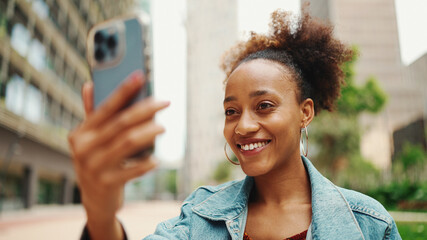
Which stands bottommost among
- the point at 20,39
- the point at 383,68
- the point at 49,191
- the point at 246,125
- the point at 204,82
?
the point at 49,191

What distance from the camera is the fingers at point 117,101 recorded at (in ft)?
2.61

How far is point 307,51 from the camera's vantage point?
85.0 inches

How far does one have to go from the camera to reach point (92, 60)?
995mm

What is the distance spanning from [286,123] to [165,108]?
108 centimetres

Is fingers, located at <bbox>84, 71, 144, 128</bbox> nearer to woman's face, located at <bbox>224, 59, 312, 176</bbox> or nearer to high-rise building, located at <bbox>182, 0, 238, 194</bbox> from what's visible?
woman's face, located at <bbox>224, 59, 312, 176</bbox>

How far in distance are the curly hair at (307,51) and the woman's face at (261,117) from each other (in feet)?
0.74

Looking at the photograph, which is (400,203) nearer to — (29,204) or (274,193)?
(274,193)

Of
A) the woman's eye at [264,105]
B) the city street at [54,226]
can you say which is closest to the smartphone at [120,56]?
the woman's eye at [264,105]

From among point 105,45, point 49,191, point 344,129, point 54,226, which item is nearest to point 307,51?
point 105,45

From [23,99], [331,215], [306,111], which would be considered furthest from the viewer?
[23,99]

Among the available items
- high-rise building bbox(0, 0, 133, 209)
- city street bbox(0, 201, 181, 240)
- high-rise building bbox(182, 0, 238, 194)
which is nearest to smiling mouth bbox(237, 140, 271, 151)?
city street bbox(0, 201, 181, 240)

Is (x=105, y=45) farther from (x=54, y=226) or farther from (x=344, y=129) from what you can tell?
(x=344, y=129)

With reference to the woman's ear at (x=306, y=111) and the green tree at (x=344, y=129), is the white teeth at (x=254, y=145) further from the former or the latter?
the green tree at (x=344, y=129)

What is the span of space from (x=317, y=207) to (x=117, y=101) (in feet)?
4.06
